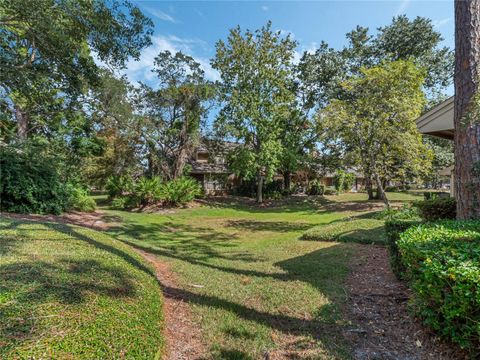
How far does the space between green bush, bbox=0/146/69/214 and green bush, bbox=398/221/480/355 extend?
12.5m

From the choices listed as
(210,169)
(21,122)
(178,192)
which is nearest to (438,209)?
(178,192)

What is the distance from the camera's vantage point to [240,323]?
135 inches

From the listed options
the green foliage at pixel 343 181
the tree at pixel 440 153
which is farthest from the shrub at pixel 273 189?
the tree at pixel 440 153

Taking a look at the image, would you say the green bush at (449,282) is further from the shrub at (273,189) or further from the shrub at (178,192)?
the shrub at (273,189)

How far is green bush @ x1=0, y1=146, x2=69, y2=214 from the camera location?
33.3ft

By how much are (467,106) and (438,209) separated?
244 centimetres

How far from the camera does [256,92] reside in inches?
812

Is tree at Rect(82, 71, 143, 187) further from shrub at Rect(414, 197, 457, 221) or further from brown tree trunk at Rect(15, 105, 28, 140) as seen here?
shrub at Rect(414, 197, 457, 221)

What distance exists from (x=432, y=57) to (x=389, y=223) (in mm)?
20859

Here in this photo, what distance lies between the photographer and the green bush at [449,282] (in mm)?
2289

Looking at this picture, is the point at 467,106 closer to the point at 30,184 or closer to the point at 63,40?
the point at 63,40

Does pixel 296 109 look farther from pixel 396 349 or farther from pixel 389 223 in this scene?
pixel 396 349

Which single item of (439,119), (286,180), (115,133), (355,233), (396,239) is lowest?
(355,233)

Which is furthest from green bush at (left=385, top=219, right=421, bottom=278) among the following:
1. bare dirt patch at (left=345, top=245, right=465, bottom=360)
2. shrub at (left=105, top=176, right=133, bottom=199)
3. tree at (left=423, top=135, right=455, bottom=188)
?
shrub at (left=105, top=176, right=133, bottom=199)
